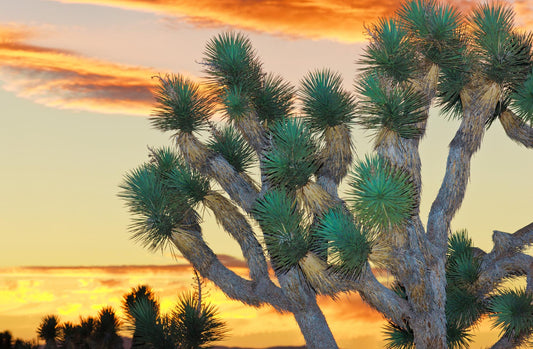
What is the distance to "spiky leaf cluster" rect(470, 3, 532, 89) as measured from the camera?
11.6 meters

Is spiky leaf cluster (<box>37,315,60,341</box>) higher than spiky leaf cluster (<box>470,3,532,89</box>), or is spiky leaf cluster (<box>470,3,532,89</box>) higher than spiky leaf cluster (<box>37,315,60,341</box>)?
spiky leaf cluster (<box>470,3,532,89</box>)

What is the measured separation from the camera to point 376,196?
29.9ft

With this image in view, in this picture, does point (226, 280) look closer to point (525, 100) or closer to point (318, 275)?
point (318, 275)

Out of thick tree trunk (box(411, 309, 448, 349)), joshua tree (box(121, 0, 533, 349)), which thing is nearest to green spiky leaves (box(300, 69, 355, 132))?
joshua tree (box(121, 0, 533, 349))

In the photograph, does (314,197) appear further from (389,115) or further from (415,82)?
(415,82)

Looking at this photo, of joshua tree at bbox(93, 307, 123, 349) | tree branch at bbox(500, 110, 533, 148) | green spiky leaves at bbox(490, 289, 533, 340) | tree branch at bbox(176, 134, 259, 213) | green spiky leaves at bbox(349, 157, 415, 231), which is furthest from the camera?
joshua tree at bbox(93, 307, 123, 349)

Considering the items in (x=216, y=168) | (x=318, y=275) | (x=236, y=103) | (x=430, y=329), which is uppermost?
(x=236, y=103)

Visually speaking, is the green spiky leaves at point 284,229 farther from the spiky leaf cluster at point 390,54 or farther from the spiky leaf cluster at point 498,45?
the spiky leaf cluster at point 498,45

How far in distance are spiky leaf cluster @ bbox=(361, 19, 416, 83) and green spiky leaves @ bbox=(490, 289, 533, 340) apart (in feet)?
14.2

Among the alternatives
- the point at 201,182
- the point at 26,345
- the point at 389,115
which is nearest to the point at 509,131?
the point at 389,115

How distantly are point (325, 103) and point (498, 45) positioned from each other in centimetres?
325

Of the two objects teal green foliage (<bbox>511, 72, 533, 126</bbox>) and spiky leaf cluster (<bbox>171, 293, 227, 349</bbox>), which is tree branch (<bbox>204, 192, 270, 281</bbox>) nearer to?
spiky leaf cluster (<bbox>171, 293, 227, 349</bbox>)

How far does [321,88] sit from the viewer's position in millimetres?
10789

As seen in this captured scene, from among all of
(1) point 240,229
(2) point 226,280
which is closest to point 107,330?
(2) point 226,280
